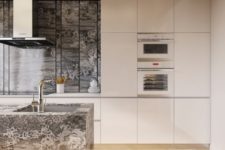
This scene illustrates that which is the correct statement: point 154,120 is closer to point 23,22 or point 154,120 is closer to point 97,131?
point 97,131

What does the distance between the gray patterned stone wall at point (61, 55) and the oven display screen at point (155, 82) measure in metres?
0.93

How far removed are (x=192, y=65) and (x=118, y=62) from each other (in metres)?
1.07

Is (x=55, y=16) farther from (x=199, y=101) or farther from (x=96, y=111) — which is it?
(x=199, y=101)

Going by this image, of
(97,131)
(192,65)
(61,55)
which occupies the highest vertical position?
(61,55)

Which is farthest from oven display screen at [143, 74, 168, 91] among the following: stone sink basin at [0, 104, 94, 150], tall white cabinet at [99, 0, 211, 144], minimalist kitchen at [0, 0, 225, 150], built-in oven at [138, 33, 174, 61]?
stone sink basin at [0, 104, 94, 150]

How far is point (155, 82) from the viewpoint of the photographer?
146 inches

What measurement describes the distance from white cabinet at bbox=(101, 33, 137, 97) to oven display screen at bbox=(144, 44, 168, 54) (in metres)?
0.17

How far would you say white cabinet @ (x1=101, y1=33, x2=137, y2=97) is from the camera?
3.70 metres

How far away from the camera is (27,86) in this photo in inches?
168

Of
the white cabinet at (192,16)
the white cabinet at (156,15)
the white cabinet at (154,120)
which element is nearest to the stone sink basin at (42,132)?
the white cabinet at (154,120)

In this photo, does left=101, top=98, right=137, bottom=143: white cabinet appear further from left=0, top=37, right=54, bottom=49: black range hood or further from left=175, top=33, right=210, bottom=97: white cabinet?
left=0, top=37, right=54, bottom=49: black range hood

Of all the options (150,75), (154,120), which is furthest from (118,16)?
(154,120)

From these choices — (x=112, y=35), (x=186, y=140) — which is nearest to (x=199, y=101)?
(x=186, y=140)

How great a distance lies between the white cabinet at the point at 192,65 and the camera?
369 centimetres
